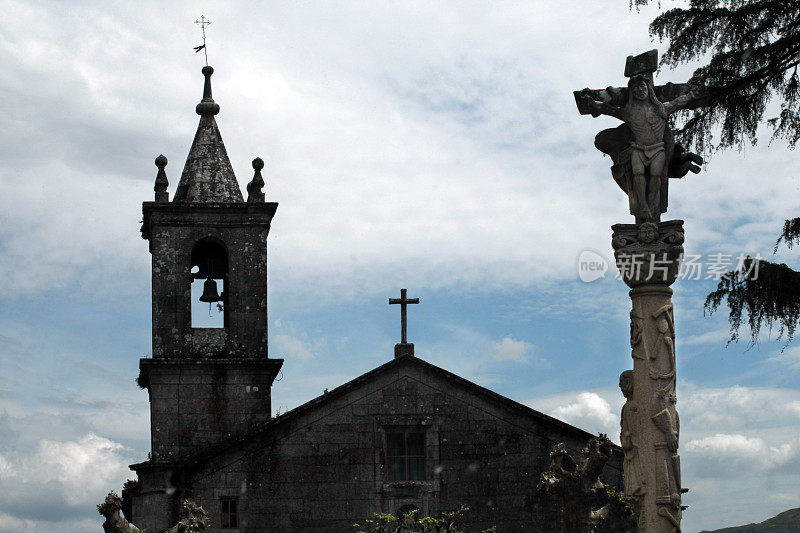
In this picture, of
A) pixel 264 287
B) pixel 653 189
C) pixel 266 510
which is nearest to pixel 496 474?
pixel 266 510

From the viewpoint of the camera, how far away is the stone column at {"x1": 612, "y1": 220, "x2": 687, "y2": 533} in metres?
10.9

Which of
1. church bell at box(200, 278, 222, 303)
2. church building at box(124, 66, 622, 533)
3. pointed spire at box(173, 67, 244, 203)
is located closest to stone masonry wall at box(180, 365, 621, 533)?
church building at box(124, 66, 622, 533)

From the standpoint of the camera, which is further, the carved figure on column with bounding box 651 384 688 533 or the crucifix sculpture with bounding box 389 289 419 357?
the crucifix sculpture with bounding box 389 289 419 357

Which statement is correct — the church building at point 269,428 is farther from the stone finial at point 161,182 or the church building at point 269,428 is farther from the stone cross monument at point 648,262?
the stone cross monument at point 648,262

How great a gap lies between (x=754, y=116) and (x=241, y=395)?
15.5 meters

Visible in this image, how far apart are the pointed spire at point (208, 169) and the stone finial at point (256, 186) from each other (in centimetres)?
29

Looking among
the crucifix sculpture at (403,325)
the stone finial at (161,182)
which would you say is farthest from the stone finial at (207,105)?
the crucifix sculpture at (403,325)

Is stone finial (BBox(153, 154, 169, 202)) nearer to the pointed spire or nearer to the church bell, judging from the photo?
the pointed spire

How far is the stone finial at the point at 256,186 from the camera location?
28.1 metres

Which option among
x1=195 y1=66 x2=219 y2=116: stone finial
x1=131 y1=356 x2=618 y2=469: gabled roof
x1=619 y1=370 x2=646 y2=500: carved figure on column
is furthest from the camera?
x1=195 y1=66 x2=219 y2=116: stone finial

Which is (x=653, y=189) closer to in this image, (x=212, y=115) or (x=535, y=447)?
(x=535, y=447)

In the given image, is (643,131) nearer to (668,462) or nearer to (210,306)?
(668,462)

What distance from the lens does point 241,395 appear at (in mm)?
27219

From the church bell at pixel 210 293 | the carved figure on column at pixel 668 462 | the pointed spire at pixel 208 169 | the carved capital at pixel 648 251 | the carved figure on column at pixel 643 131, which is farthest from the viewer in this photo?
the pointed spire at pixel 208 169
